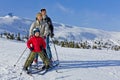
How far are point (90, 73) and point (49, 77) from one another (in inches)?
79.8

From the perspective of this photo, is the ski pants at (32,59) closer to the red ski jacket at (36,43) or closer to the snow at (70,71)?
the red ski jacket at (36,43)

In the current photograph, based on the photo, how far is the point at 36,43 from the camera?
1344 cm

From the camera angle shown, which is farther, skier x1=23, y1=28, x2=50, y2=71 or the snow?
skier x1=23, y1=28, x2=50, y2=71

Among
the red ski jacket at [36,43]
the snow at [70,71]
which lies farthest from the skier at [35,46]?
the snow at [70,71]

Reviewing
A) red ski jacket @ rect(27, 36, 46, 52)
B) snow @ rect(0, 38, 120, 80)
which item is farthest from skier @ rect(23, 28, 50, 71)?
snow @ rect(0, 38, 120, 80)

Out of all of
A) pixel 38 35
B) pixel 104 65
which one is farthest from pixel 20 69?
pixel 104 65

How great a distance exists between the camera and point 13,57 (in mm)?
17016

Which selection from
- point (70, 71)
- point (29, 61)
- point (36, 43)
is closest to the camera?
point (36, 43)

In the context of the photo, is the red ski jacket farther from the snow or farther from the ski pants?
the snow

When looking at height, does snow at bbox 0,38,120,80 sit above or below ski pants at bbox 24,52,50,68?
below

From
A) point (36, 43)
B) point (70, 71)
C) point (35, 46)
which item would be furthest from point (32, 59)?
point (70, 71)

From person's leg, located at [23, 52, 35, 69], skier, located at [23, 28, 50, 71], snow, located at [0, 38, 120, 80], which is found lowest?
snow, located at [0, 38, 120, 80]

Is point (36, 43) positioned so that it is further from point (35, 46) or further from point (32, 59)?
point (32, 59)

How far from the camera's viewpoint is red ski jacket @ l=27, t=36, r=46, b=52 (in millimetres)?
13445
